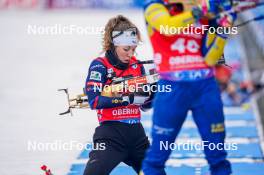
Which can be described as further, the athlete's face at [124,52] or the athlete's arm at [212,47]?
the athlete's face at [124,52]

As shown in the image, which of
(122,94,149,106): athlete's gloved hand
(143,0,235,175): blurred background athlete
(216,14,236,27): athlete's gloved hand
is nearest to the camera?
(216,14,236,27): athlete's gloved hand

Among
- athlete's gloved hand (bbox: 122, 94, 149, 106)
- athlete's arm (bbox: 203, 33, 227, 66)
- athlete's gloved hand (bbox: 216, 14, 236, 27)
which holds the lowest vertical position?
athlete's gloved hand (bbox: 122, 94, 149, 106)

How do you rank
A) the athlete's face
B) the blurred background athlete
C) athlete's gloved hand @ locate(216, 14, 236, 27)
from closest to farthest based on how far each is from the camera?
1. athlete's gloved hand @ locate(216, 14, 236, 27)
2. the blurred background athlete
3. the athlete's face

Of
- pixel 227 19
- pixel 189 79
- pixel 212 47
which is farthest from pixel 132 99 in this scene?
pixel 227 19

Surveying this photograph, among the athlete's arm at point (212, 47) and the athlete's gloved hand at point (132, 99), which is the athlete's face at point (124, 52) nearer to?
the athlete's gloved hand at point (132, 99)

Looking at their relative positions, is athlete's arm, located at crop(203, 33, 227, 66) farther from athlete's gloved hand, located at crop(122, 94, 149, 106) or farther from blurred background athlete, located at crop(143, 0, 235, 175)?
athlete's gloved hand, located at crop(122, 94, 149, 106)

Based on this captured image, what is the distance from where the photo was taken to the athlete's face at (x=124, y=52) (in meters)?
6.98

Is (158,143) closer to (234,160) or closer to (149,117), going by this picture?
(234,160)

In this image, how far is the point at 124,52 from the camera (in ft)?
22.9

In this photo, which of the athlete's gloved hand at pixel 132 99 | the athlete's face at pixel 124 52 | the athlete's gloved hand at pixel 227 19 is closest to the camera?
the athlete's gloved hand at pixel 227 19

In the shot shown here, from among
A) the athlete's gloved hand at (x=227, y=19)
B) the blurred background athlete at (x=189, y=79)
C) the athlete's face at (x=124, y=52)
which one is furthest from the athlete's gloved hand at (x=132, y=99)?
the athlete's gloved hand at (x=227, y=19)

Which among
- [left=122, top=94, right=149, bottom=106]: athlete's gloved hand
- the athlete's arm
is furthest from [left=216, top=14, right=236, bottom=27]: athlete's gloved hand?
[left=122, top=94, right=149, bottom=106]: athlete's gloved hand

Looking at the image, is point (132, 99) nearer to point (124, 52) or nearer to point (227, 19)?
point (124, 52)

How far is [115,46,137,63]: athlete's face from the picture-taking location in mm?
6980
